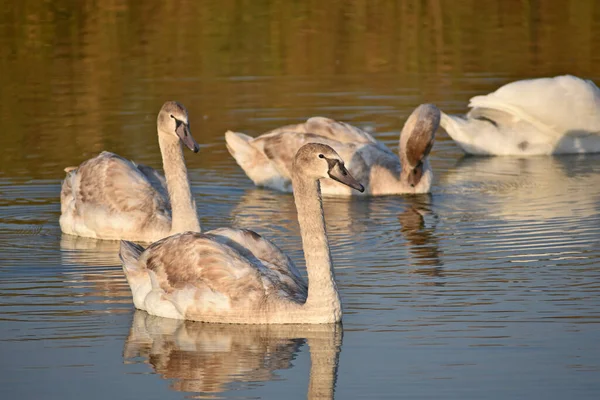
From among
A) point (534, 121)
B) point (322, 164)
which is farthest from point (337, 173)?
point (534, 121)

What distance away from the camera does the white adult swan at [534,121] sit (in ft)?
58.3

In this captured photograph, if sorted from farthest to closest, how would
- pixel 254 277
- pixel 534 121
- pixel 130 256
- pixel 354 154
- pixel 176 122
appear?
pixel 534 121 < pixel 354 154 < pixel 176 122 < pixel 130 256 < pixel 254 277

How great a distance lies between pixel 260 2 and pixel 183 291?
23.7 metres

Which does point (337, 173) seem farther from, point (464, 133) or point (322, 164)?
point (464, 133)

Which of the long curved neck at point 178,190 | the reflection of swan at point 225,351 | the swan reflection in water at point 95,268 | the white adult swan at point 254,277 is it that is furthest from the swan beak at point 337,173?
the long curved neck at point 178,190

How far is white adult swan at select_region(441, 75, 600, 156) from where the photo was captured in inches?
700

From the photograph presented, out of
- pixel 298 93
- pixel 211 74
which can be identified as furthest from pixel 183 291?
pixel 211 74

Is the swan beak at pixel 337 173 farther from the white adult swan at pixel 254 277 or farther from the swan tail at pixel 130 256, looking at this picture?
the swan tail at pixel 130 256

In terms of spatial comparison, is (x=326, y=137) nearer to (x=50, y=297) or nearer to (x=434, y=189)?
(x=434, y=189)

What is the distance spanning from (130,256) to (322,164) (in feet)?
6.32

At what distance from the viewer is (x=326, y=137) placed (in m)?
16.4

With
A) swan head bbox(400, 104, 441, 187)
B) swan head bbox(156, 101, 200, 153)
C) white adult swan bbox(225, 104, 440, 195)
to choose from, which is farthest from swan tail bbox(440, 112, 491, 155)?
swan head bbox(156, 101, 200, 153)

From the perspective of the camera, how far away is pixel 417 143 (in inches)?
618

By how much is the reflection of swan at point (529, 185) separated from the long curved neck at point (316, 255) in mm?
4184
